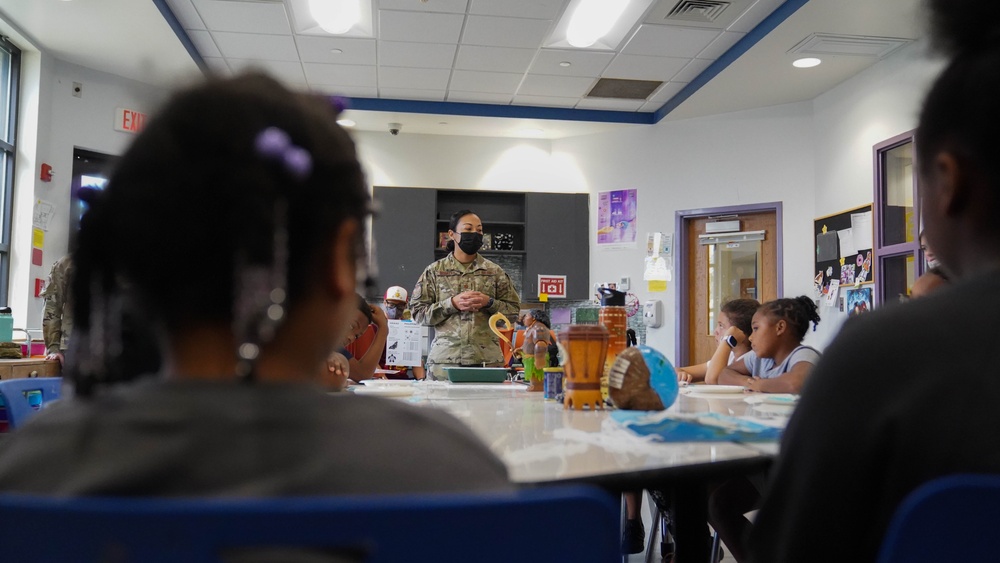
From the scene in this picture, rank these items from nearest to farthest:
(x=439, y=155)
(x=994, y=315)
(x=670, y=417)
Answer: (x=994, y=315) → (x=670, y=417) → (x=439, y=155)

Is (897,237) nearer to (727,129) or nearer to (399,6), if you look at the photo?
(727,129)

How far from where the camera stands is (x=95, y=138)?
554 centimetres

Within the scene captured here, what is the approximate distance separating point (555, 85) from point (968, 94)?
5283 mm

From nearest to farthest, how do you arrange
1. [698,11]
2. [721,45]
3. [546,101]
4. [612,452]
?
[612,452] → [698,11] → [721,45] → [546,101]

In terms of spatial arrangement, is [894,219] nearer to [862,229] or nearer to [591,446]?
[862,229]

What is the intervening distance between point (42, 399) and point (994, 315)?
Result: 2.06 m

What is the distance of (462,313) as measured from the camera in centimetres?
399

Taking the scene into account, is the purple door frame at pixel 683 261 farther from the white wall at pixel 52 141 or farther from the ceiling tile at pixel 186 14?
the white wall at pixel 52 141

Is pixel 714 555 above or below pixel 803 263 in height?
below

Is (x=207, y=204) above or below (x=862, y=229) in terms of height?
below

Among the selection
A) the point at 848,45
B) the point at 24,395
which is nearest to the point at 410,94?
the point at 848,45

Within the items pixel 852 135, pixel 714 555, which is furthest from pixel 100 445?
pixel 852 135

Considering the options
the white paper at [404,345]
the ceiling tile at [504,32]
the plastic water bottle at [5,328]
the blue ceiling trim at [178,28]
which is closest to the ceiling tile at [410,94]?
the ceiling tile at [504,32]

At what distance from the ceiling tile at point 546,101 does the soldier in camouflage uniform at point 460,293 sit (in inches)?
91.4
